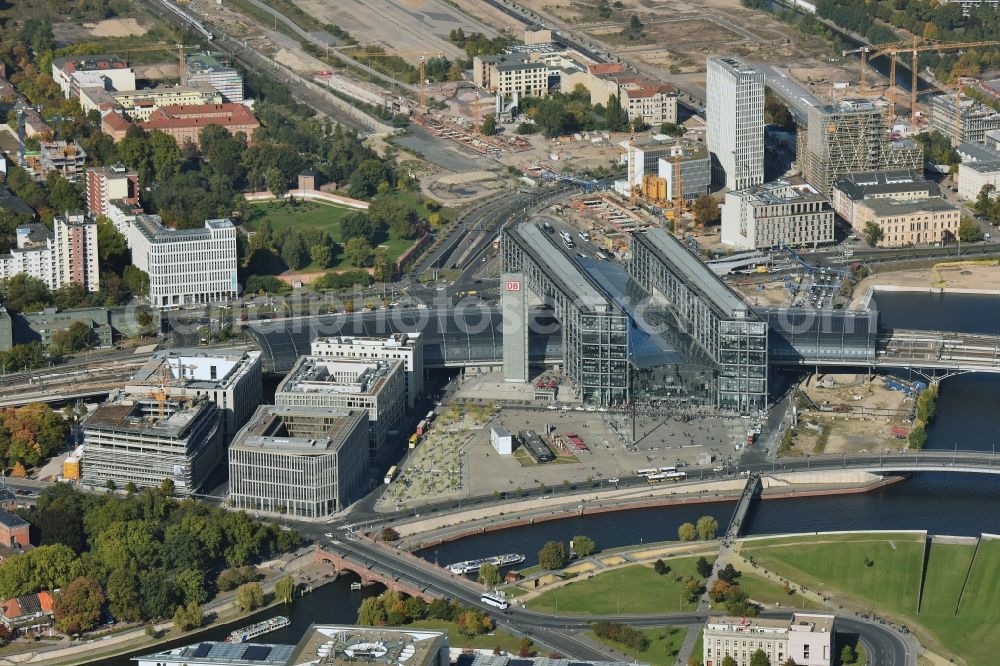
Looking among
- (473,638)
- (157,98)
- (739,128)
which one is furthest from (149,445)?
(157,98)

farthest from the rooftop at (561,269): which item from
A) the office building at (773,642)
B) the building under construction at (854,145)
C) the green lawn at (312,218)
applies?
Answer: the office building at (773,642)

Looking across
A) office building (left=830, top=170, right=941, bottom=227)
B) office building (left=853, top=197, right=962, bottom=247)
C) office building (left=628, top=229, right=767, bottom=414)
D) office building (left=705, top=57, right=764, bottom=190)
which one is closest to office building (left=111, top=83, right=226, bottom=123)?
office building (left=705, top=57, right=764, bottom=190)

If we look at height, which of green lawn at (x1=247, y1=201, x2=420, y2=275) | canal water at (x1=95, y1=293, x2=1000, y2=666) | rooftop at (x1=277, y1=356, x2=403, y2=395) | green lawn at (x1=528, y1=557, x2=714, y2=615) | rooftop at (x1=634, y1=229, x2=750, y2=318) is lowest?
green lawn at (x1=247, y1=201, x2=420, y2=275)

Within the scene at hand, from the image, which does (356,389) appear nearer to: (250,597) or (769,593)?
(250,597)

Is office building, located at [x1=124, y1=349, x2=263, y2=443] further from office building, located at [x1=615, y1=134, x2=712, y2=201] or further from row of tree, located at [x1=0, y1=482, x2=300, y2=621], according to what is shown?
office building, located at [x1=615, y1=134, x2=712, y2=201]

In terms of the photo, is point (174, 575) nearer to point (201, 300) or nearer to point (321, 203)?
point (201, 300)

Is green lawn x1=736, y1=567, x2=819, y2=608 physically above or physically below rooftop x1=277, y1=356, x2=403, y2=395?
below

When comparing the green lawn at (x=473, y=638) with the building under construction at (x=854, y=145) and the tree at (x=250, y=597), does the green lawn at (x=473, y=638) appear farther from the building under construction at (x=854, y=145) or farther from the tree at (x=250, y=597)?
the building under construction at (x=854, y=145)
